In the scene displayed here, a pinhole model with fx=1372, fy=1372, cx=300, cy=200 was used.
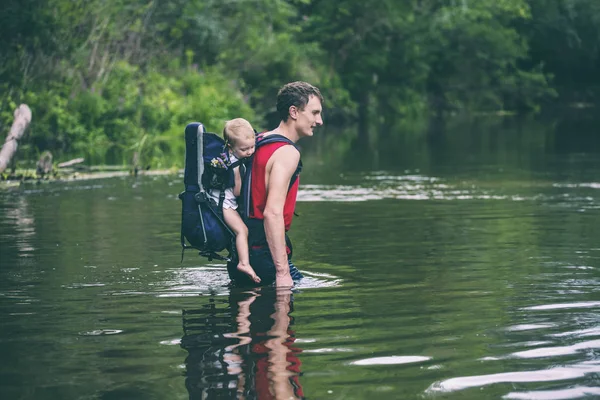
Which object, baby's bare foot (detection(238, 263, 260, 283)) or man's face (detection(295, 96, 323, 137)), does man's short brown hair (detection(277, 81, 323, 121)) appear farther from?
baby's bare foot (detection(238, 263, 260, 283))

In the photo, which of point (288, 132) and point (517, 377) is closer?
point (517, 377)

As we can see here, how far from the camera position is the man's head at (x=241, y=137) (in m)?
9.12

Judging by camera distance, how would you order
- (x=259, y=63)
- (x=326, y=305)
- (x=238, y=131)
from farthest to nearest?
(x=259, y=63) → (x=326, y=305) → (x=238, y=131)

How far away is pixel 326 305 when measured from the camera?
9.49 m

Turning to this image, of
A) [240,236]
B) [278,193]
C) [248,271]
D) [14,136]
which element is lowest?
[248,271]

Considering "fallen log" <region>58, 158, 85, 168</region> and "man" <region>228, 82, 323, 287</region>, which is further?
"fallen log" <region>58, 158, 85, 168</region>

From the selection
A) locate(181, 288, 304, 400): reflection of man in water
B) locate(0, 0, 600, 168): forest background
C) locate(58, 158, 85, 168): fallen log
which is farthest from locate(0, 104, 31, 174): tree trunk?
locate(181, 288, 304, 400): reflection of man in water

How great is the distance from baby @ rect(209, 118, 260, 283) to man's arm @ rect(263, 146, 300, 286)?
22cm

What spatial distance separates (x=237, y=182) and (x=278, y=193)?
24.1 inches

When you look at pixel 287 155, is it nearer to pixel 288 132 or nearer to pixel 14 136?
pixel 288 132

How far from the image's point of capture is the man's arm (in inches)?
356

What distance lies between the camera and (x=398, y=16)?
7100cm

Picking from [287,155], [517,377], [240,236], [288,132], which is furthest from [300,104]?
[517,377]

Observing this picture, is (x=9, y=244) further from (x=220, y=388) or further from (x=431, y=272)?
(x=220, y=388)
